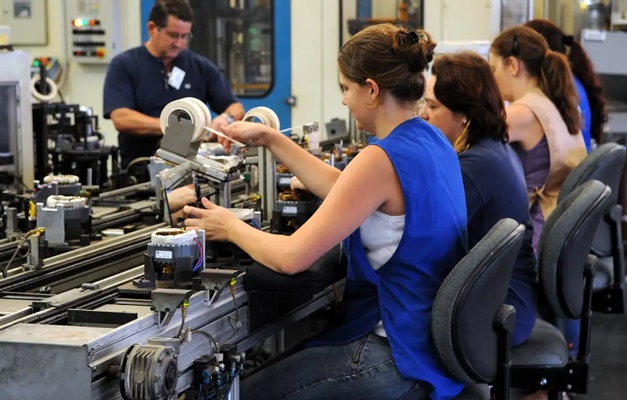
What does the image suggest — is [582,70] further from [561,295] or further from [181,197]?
[181,197]

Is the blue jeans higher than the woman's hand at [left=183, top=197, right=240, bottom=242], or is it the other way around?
the woman's hand at [left=183, top=197, right=240, bottom=242]

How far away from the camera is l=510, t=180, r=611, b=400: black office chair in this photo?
2.41 meters

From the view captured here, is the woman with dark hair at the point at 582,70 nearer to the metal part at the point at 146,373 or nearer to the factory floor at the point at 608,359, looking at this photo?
the factory floor at the point at 608,359

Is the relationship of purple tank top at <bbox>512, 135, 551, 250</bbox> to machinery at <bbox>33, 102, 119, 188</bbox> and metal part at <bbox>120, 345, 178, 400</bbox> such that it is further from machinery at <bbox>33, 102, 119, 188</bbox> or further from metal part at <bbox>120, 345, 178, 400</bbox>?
metal part at <bbox>120, 345, 178, 400</bbox>

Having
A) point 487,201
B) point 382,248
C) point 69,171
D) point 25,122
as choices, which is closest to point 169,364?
point 382,248

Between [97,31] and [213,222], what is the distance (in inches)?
143

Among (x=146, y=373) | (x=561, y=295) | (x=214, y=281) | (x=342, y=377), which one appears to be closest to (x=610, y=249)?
(x=561, y=295)

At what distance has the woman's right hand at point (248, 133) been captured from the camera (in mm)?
2355

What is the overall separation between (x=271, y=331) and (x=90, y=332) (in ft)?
2.11

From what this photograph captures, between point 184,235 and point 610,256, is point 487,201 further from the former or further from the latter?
point 610,256

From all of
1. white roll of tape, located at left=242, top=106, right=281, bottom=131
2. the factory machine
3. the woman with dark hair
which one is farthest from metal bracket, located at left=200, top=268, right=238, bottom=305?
the woman with dark hair

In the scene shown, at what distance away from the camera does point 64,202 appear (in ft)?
7.53

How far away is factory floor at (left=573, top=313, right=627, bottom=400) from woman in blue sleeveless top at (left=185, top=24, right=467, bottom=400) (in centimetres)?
173

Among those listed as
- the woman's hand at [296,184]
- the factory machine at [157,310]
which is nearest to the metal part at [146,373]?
the factory machine at [157,310]
